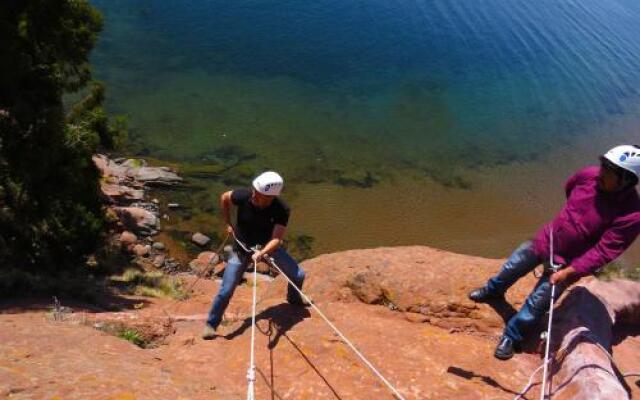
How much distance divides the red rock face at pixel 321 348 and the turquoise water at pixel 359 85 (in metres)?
9.37

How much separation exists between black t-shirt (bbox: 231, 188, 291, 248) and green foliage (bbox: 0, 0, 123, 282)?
6221mm

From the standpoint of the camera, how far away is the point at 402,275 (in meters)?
8.28

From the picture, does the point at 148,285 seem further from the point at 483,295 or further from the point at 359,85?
the point at 359,85

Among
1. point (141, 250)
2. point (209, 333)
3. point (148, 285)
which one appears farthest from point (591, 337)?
point (141, 250)

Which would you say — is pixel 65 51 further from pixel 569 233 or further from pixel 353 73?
pixel 353 73

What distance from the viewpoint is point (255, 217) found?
7000 mm

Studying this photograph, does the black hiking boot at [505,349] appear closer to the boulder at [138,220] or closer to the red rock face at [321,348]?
the red rock face at [321,348]

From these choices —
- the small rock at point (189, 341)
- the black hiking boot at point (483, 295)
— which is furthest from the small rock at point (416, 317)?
the small rock at point (189, 341)

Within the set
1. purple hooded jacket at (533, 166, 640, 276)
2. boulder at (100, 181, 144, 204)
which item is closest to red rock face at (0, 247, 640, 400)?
purple hooded jacket at (533, 166, 640, 276)

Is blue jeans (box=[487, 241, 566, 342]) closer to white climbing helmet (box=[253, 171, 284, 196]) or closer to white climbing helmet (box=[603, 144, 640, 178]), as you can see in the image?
white climbing helmet (box=[603, 144, 640, 178])

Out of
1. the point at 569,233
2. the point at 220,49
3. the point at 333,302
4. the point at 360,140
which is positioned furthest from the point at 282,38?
the point at 569,233

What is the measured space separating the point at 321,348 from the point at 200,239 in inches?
416

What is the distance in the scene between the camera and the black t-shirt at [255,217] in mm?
6941

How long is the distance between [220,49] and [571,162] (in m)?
17.8
